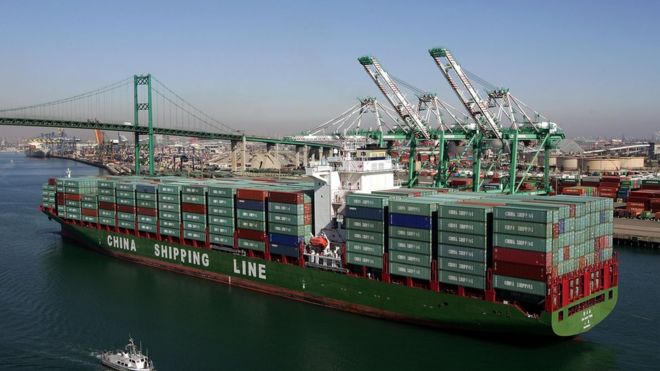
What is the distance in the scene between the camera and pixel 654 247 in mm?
49500

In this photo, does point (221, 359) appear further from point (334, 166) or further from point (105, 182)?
point (105, 182)

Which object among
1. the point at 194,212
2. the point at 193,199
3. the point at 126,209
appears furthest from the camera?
Result: the point at 126,209

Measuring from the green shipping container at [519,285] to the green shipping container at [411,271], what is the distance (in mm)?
3399

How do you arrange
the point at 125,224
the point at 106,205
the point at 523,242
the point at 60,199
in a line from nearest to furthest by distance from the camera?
the point at 523,242, the point at 125,224, the point at 106,205, the point at 60,199

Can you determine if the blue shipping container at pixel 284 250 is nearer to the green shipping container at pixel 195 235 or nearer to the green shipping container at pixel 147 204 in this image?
the green shipping container at pixel 195 235

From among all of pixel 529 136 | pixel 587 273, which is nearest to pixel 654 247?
pixel 529 136

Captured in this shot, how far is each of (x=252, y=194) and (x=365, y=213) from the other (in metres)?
8.70

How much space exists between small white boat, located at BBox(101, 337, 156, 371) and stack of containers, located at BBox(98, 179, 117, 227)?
73.8ft

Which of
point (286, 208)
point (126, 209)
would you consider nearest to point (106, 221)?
point (126, 209)

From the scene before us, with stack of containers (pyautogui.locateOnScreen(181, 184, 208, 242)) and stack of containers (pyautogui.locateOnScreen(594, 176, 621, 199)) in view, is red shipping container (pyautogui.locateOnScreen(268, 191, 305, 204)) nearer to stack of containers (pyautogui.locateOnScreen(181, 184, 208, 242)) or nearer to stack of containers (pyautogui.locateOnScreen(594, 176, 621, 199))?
stack of containers (pyautogui.locateOnScreen(181, 184, 208, 242))

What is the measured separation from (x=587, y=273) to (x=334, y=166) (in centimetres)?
1536

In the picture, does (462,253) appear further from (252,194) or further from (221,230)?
(221,230)

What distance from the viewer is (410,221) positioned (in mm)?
28234

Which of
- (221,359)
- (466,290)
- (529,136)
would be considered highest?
(529,136)
